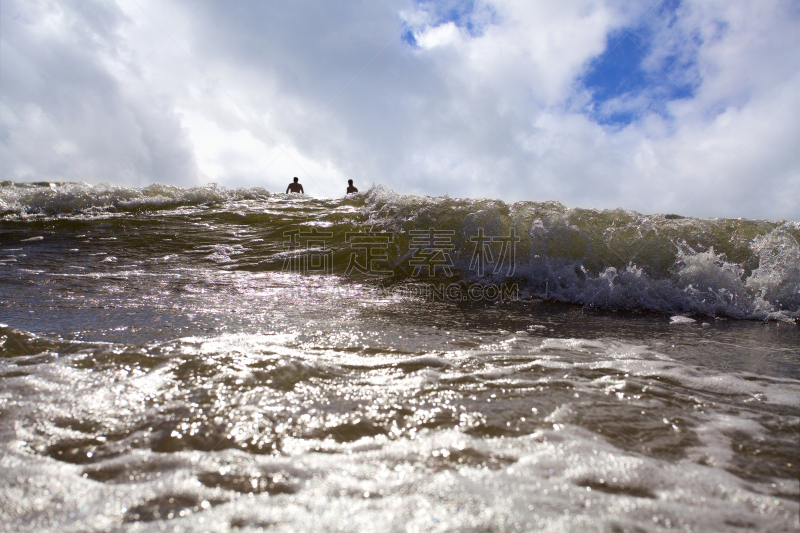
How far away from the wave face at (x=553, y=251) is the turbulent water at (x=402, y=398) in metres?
0.05

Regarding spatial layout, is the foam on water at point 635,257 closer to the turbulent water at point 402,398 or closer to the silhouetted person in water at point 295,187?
the turbulent water at point 402,398

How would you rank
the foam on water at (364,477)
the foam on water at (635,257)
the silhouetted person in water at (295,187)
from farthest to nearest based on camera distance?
the silhouetted person in water at (295,187)
the foam on water at (635,257)
the foam on water at (364,477)

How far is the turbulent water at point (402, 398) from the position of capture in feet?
4.02

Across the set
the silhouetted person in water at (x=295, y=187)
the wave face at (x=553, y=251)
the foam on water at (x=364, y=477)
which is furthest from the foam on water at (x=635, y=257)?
the silhouetted person in water at (x=295, y=187)

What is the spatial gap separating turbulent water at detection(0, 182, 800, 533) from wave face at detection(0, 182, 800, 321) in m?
0.05

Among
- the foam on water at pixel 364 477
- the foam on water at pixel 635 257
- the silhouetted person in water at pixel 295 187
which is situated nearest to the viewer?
the foam on water at pixel 364 477

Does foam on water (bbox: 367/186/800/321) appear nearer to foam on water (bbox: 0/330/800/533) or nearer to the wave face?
the wave face

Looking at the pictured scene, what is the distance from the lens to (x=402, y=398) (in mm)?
1914

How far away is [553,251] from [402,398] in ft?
14.7

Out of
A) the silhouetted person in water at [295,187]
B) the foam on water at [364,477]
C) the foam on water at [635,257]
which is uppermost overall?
the silhouetted person in water at [295,187]

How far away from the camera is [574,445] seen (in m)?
1.57

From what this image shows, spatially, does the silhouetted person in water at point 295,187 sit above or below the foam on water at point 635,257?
above

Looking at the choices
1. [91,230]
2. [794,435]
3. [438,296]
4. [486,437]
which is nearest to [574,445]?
[486,437]

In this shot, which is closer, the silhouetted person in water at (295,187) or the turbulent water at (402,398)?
the turbulent water at (402,398)
